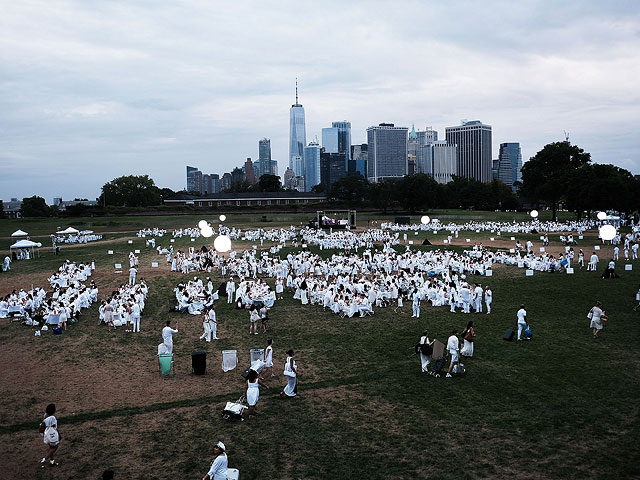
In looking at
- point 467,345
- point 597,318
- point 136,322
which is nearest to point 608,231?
point 597,318

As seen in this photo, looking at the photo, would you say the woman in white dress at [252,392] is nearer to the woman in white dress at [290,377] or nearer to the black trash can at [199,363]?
the woman in white dress at [290,377]

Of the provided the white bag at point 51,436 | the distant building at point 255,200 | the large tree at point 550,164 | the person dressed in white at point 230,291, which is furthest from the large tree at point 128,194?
the white bag at point 51,436

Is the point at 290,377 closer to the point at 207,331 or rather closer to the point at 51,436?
the point at 51,436

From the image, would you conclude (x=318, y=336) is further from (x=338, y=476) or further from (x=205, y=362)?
(x=338, y=476)

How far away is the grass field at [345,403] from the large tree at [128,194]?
93.7 m

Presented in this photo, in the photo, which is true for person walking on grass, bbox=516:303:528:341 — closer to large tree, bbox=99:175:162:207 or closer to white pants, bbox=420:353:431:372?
white pants, bbox=420:353:431:372

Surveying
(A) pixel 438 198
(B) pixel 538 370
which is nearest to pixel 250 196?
(A) pixel 438 198

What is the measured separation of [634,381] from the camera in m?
12.2

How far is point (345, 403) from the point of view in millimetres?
11617

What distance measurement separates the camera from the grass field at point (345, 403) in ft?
29.4

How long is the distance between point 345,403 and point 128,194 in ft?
352

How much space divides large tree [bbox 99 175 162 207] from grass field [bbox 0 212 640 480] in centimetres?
9371

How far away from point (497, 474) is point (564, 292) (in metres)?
17.0

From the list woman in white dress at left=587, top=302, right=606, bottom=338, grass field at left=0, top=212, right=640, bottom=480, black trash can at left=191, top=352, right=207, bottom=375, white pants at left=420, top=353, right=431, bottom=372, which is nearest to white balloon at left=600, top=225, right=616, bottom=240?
grass field at left=0, top=212, right=640, bottom=480
